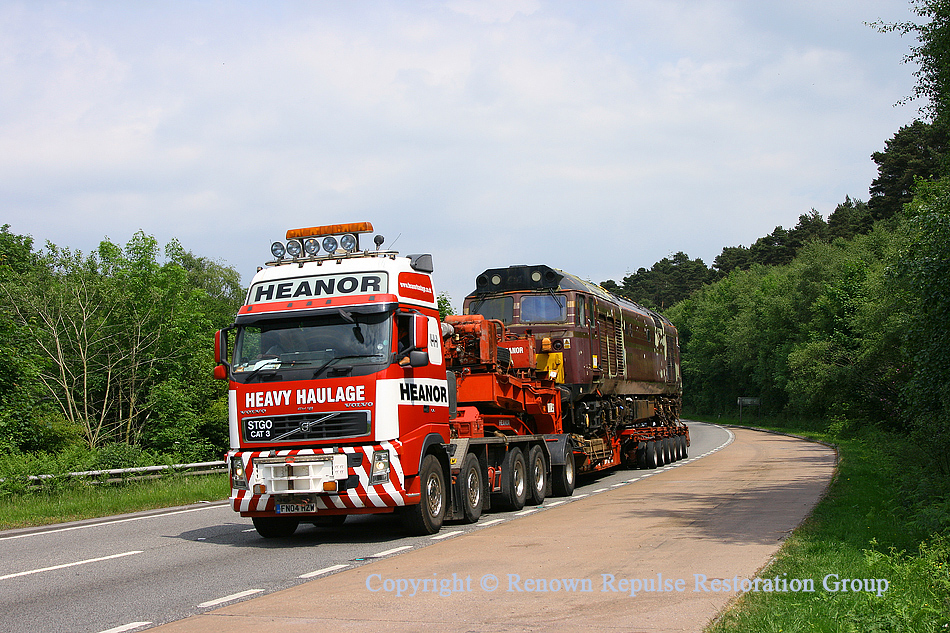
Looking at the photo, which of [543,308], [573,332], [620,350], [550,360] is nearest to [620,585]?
[550,360]

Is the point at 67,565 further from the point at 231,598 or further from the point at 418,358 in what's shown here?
the point at 418,358

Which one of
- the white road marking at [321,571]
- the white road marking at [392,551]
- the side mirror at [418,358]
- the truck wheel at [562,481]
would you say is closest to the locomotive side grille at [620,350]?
the truck wheel at [562,481]

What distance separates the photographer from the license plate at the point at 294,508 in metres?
11.4

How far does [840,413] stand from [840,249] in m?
21.6

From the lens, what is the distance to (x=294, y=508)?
11.4 metres

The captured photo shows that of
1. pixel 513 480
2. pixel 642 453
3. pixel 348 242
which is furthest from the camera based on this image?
pixel 642 453

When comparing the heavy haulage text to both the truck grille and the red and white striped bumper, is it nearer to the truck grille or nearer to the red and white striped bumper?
the red and white striped bumper

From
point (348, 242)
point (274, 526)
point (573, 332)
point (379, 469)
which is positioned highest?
point (348, 242)

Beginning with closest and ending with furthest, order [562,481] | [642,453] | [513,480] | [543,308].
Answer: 1. [513,480]
2. [562,481]
3. [543,308]
4. [642,453]

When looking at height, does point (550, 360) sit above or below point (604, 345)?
below

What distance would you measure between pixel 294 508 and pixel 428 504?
182 cm

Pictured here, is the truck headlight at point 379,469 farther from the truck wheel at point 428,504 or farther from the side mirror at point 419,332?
the side mirror at point 419,332

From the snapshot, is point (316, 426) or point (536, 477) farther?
point (536, 477)

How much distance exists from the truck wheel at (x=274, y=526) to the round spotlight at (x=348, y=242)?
3876mm
